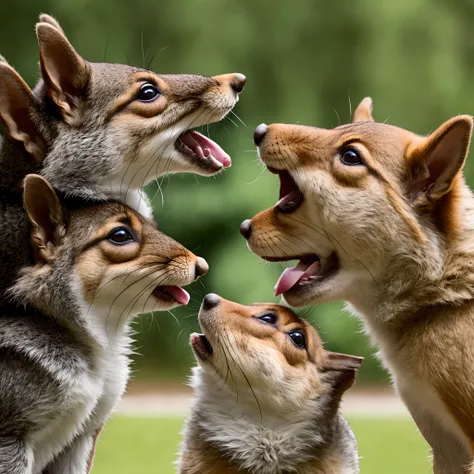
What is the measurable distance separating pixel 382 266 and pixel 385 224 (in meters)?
0.06

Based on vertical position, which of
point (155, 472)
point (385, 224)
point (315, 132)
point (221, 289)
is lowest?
point (155, 472)

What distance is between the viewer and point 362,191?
130cm

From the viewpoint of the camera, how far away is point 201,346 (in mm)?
1346

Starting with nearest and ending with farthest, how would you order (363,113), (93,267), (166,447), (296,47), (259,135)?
1. (93,267)
2. (259,135)
3. (363,113)
4. (166,447)
5. (296,47)

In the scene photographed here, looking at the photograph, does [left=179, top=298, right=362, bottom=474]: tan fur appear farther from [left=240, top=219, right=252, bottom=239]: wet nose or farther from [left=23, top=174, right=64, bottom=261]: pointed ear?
[left=23, top=174, right=64, bottom=261]: pointed ear

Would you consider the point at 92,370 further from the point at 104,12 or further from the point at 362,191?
the point at 104,12

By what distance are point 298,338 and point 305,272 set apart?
4.8 inches

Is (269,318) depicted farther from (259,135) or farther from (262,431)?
(259,135)

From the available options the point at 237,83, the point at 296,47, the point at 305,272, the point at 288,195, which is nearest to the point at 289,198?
the point at 288,195

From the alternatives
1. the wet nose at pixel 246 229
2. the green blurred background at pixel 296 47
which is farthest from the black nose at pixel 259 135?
the green blurred background at pixel 296 47

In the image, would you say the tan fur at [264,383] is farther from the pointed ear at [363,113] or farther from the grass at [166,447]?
the grass at [166,447]

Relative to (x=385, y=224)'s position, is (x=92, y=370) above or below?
below

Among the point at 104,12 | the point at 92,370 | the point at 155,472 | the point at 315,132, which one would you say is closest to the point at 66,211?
the point at 92,370

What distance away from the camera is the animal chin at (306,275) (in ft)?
4.25
